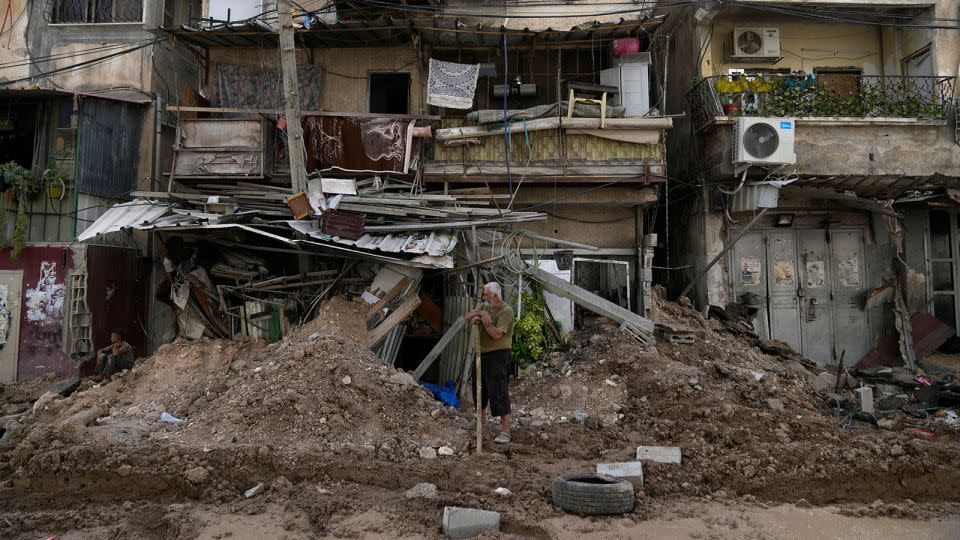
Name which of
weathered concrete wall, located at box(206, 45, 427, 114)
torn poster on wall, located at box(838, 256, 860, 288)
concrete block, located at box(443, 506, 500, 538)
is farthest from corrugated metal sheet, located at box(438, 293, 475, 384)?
torn poster on wall, located at box(838, 256, 860, 288)

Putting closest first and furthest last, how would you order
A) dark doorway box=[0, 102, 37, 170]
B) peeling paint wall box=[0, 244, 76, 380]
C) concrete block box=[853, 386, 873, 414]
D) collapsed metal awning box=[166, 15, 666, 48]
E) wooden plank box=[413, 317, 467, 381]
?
concrete block box=[853, 386, 873, 414] < wooden plank box=[413, 317, 467, 381] < collapsed metal awning box=[166, 15, 666, 48] < peeling paint wall box=[0, 244, 76, 380] < dark doorway box=[0, 102, 37, 170]

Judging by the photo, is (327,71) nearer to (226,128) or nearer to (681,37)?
(226,128)

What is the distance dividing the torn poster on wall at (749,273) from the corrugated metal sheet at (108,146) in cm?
1303

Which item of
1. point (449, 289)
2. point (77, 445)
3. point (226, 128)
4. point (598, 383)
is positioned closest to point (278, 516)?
point (77, 445)

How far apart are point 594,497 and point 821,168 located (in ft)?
29.5

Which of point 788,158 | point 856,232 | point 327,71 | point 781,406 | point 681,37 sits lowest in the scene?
point 781,406

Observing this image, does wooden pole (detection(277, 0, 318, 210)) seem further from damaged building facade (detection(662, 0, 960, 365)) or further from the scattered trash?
damaged building facade (detection(662, 0, 960, 365))

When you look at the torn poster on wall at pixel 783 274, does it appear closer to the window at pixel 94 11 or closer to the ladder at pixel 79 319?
the ladder at pixel 79 319

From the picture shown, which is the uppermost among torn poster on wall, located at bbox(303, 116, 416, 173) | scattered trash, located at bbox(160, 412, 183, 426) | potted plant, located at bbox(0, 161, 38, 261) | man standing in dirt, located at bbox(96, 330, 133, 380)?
torn poster on wall, located at bbox(303, 116, 416, 173)

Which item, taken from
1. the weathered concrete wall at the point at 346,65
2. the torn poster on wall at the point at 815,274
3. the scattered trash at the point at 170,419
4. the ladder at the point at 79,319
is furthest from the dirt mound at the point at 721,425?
the ladder at the point at 79,319

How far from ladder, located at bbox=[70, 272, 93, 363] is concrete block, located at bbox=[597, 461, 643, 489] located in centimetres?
1087

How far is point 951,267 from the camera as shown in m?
12.4

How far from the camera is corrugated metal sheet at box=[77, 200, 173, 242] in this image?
30.2 feet

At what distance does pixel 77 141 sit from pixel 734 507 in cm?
1318
